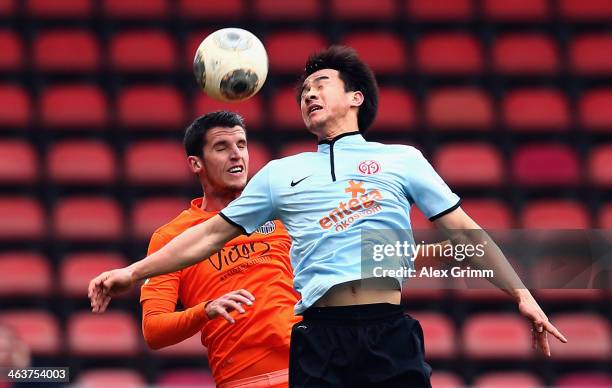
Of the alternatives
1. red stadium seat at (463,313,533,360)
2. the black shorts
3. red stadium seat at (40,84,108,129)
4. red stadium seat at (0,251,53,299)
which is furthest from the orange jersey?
red stadium seat at (40,84,108,129)

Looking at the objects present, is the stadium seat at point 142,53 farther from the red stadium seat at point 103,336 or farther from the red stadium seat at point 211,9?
the red stadium seat at point 103,336

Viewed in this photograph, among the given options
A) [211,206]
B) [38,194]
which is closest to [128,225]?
[38,194]

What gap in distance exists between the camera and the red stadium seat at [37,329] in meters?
8.22

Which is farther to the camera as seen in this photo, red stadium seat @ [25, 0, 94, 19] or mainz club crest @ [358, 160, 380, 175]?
red stadium seat @ [25, 0, 94, 19]

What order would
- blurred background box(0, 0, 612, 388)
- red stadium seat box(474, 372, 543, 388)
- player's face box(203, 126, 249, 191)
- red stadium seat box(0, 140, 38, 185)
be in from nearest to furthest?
player's face box(203, 126, 249, 191), red stadium seat box(474, 372, 543, 388), blurred background box(0, 0, 612, 388), red stadium seat box(0, 140, 38, 185)

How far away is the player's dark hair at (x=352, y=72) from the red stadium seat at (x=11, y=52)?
5.98 metres

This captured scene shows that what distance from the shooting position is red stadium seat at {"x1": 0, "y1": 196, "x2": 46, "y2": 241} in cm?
888

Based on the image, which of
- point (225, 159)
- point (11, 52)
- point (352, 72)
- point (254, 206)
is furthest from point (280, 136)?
point (254, 206)

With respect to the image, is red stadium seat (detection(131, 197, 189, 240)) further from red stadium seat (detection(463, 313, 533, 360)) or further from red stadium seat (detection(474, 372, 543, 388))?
red stadium seat (detection(474, 372, 543, 388))

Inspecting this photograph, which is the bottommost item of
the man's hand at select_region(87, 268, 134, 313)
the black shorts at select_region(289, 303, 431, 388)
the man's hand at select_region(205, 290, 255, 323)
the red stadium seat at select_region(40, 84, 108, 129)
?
the black shorts at select_region(289, 303, 431, 388)

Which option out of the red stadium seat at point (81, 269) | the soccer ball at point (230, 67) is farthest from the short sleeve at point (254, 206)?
the red stadium seat at point (81, 269)

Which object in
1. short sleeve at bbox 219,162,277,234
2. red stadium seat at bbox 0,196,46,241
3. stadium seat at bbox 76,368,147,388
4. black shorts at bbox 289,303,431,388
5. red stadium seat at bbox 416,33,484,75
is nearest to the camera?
black shorts at bbox 289,303,431,388

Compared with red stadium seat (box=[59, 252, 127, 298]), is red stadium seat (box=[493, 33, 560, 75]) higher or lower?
higher

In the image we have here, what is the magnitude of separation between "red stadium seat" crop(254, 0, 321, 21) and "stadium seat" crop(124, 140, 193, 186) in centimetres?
165
